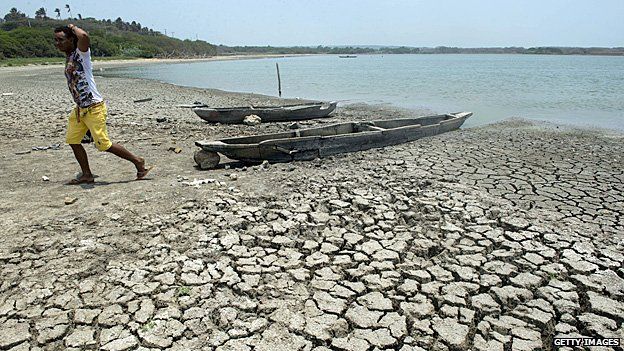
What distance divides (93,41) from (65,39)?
223ft

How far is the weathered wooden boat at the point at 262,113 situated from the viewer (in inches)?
414

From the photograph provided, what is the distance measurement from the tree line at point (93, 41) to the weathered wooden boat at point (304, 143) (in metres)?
19.8

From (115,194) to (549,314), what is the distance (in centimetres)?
461

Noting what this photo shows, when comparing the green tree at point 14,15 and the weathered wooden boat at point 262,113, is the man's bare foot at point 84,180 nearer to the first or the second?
the weathered wooden boat at point 262,113

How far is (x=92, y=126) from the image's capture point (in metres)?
4.67

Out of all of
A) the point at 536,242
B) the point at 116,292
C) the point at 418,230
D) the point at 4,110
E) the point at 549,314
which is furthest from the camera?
the point at 4,110

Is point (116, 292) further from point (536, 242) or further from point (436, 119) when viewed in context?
point (436, 119)

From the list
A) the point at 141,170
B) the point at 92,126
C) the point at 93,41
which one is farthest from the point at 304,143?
the point at 93,41

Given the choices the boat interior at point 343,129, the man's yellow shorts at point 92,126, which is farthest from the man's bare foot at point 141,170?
the boat interior at point 343,129

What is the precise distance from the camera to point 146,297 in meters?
2.96

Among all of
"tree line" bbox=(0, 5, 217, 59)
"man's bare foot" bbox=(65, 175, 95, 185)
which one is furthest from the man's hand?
"tree line" bbox=(0, 5, 217, 59)

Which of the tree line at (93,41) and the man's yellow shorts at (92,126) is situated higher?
the tree line at (93,41)

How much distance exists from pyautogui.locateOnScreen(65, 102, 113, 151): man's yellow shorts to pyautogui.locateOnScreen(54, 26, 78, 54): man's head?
679 millimetres

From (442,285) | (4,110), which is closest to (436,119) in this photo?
(442,285)
